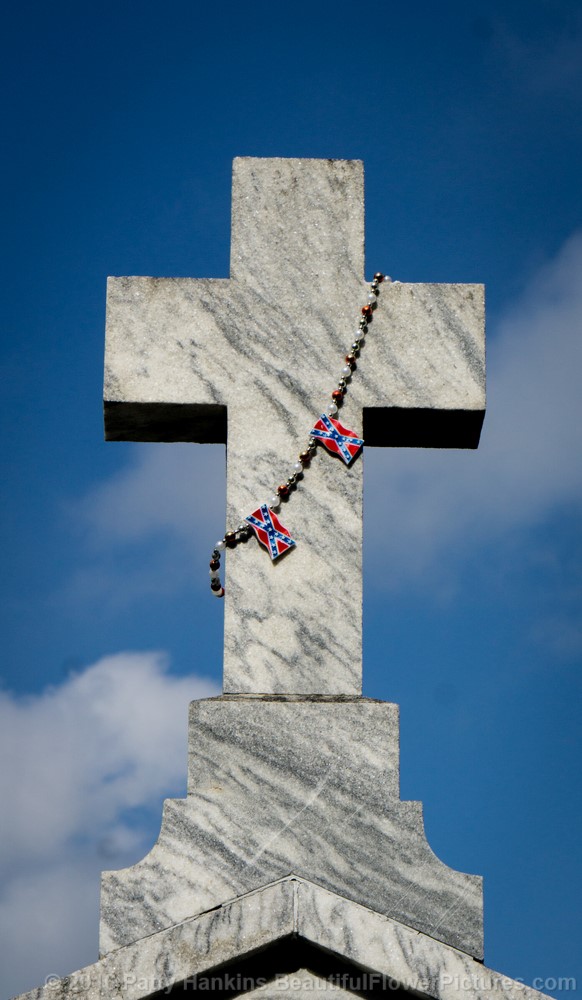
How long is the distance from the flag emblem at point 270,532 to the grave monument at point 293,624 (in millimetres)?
10

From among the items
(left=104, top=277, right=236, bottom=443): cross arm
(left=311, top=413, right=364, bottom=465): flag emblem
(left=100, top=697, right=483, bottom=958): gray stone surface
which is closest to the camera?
(left=100, top=697, right=483, bottom=958): gray stone surface

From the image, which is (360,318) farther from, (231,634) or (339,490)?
(231,634)

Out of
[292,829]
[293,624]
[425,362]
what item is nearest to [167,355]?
[425,362]

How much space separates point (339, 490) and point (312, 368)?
576mm

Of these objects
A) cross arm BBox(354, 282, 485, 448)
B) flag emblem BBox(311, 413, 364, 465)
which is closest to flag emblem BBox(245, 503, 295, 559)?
flag emblem BBox(311, 413, 364, 465)

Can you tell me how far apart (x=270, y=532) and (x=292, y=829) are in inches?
51.6

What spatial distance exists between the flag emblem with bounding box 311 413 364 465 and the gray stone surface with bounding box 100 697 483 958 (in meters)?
1.17

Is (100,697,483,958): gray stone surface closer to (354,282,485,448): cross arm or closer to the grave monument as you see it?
the grave monument

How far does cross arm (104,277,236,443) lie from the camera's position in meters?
7.50

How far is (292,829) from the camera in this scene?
6.60 meters

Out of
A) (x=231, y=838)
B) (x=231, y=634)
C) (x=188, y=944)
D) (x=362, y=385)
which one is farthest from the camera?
(x=362, y=385)

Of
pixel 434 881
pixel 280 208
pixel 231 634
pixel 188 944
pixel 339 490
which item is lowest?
pixel 188 944

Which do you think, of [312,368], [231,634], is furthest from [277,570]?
[312,368]

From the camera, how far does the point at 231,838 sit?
6582 mm
